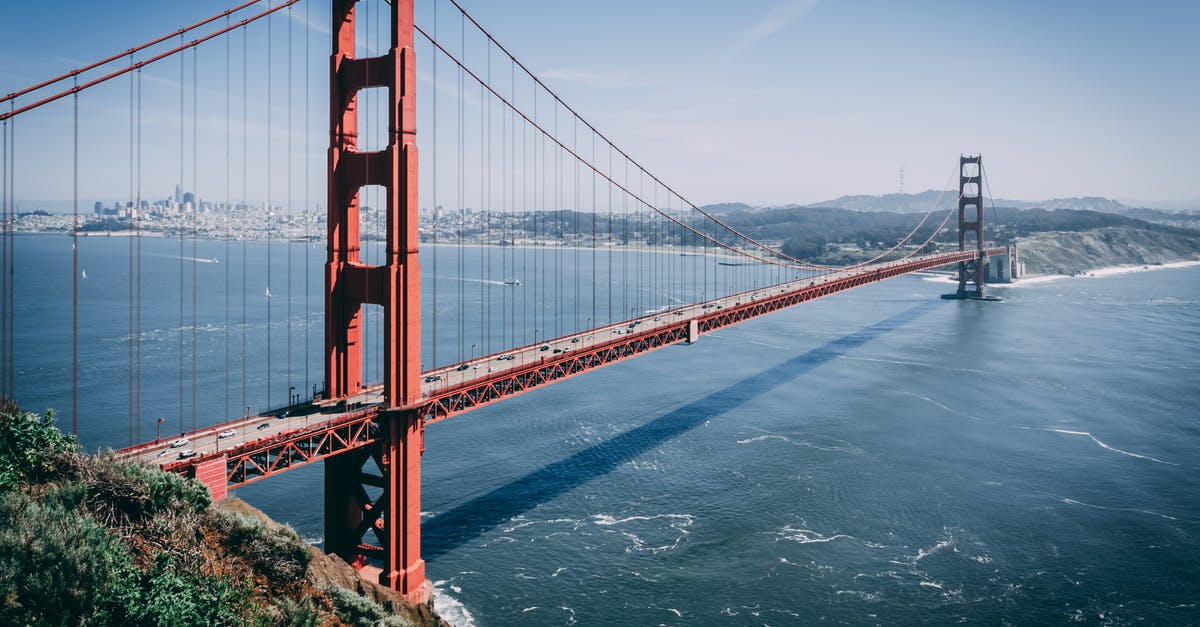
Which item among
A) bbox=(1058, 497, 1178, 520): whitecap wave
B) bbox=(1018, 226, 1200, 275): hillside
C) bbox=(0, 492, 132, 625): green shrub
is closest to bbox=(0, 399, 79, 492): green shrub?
bbox=(0, 492, 132, 625): green shrub

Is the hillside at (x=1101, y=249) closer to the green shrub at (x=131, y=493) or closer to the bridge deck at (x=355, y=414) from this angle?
the bridge deck at (x=355, y=414)

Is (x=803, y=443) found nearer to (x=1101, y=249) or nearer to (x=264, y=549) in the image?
(x=264, y=549)

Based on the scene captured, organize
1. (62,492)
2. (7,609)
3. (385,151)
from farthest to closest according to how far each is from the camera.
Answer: (385,151), (62,492), (7,609)

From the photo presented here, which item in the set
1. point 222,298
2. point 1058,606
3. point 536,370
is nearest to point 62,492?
point 536,370

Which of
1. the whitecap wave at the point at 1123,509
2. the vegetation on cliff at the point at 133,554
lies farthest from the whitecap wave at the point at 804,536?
the vegetation on cliff at the point at 133,554

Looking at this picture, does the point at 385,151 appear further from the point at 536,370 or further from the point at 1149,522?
the point at 1149,522

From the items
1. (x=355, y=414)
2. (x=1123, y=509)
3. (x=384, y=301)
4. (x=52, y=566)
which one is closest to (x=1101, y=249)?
(x=1123, y=509)
